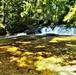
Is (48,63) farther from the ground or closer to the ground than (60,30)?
farther from the ground

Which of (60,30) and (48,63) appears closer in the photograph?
(48,63)

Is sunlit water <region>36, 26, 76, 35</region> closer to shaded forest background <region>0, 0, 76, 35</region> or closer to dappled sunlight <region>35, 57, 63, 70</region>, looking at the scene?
shaded forest background <region>0, 0, 76, 35</region>

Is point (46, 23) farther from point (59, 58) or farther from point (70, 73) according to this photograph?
point (70, 73)

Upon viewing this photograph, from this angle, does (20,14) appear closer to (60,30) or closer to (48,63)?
(60,30)

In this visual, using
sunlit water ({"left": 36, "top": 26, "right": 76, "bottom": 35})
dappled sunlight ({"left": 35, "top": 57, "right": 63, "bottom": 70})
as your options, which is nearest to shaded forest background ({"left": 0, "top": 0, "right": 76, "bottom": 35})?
sunlit water ({"left": 36, "top": 26, "right": 76, "bottom": 35})

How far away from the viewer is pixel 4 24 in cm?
2900

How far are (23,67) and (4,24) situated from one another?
1679cm

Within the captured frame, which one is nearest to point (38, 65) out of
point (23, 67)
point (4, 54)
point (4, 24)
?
point (23, 67)

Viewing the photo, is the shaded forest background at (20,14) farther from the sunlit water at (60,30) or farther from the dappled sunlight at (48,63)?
the dappled sunlight at (48,63)

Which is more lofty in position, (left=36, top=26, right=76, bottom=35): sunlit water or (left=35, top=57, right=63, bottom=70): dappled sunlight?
(left=35, top=57, right=63, bottom=70): dappled sunlight

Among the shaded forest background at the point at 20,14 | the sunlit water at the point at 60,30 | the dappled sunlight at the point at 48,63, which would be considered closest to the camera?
the dappled sunlight at the point at 48,63

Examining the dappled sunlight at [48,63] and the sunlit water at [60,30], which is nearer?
the dappled sunlight at [48,63]

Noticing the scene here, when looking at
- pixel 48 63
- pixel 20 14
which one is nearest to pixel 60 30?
pixel 20 14

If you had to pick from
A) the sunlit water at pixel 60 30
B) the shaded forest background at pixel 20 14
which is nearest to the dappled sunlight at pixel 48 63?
the shaded forest background at pixel 20 14
